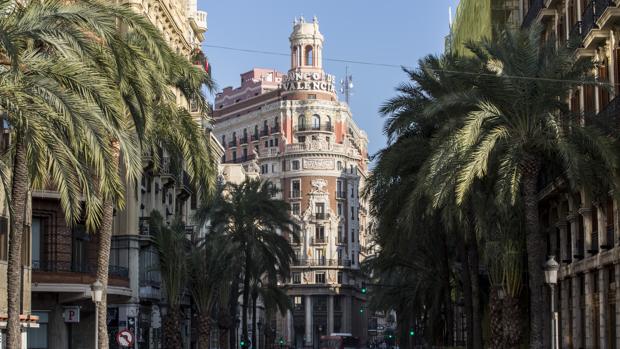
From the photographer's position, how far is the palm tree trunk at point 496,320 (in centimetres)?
4959

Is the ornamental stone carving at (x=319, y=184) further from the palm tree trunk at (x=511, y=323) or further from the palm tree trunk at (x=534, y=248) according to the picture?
the palm tree trunk at (x=534, y=248)

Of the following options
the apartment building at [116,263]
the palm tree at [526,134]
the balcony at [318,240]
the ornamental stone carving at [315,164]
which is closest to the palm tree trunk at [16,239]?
the apartment building at [116,263]

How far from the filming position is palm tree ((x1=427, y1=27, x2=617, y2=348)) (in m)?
36.5

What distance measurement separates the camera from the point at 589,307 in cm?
4634

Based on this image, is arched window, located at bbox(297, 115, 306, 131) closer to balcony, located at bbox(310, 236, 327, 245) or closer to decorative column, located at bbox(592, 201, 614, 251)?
balcony, located at bbox(310, 236, 327, 245)

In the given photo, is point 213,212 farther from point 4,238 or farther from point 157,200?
point 4,238

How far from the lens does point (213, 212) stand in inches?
2906

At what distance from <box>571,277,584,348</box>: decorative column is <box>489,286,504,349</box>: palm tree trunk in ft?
9.39

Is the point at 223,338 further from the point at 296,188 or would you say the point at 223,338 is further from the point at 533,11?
the point at 296,188

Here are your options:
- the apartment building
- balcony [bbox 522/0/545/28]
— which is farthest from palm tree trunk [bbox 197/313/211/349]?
balcony [bbox 522/0/545/28]

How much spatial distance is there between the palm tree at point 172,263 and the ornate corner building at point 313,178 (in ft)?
327

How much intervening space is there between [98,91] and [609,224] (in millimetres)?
21605

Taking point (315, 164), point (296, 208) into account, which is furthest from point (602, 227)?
point (296, 208)

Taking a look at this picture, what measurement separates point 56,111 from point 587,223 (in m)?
24.9
